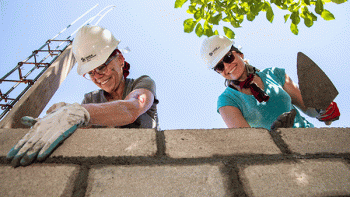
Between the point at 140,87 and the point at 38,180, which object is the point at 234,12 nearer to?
the point at 140,87

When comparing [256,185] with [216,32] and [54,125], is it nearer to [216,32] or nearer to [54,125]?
[54,125]

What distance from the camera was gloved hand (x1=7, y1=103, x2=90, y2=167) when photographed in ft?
3.42

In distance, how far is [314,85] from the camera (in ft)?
6.51

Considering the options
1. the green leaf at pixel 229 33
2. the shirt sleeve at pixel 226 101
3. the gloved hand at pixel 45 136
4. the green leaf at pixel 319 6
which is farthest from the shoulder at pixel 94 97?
the green leaf at pixel 319 6

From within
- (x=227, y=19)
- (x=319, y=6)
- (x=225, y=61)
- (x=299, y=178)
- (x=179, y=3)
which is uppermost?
(x=179, y=3)

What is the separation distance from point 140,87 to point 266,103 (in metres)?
1.35

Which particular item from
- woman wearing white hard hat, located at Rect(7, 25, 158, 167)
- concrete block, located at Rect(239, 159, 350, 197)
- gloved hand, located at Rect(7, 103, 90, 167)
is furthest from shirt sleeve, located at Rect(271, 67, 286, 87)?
gloved hand, located at Rect(7, 103, 90, 167)

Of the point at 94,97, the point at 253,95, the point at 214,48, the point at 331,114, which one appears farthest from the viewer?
the point at 214,48

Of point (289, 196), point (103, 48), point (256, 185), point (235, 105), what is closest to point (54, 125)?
point (256, 185)

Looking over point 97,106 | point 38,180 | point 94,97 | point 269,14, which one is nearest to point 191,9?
point 269,14

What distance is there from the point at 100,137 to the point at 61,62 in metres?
4.23

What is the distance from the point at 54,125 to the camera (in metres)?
1.17

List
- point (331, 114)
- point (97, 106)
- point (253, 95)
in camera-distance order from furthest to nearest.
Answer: point (253, 95) → point (331, 114) → point (97, 106)

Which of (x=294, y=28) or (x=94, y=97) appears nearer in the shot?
(x=94, y=97)
